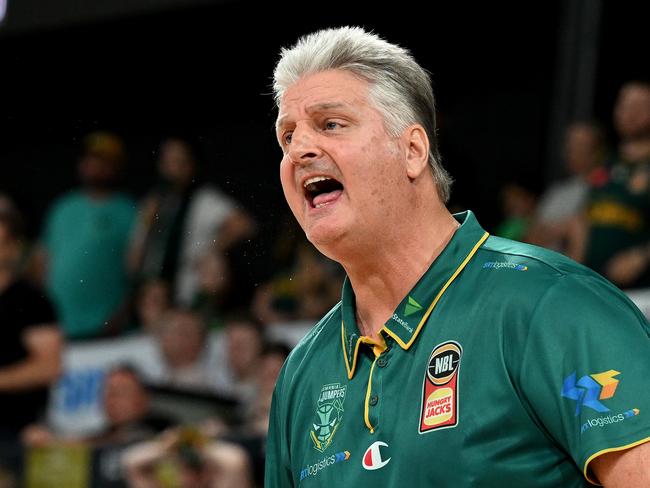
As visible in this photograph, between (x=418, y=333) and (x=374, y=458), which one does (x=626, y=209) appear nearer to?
(x=418, y=333)

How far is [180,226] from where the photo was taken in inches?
244

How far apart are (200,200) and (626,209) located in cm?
209

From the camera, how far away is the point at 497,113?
26.5ft

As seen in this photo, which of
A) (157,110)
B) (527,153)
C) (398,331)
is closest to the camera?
(398,331)

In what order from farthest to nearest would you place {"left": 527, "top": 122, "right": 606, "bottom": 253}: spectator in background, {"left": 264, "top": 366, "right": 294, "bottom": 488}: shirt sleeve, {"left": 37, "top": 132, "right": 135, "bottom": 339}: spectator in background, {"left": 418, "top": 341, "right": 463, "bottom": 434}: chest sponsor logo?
{"left": 37, "top": 132, "right": 135, "bottom": 339}: spectator in background → {"left": 527, "top": 122, "right": 606, "bottom": 253}: spectator in background → {"left": 264, "top": 366, "right": 294, "bottom": 488}: shirt sleeve → {"left": 418, "top": 341, "right": 463, "bottom": 434}: chest sponsor logo

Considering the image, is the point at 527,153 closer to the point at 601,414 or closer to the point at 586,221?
the point at 586,221

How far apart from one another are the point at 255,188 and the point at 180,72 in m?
6.95

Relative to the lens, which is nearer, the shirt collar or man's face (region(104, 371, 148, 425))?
the shirt collar

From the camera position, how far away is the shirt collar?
2.21m

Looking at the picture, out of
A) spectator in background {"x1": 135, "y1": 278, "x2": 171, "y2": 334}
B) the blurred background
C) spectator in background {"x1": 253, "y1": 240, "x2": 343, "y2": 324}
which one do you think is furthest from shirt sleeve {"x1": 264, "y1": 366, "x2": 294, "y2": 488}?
spectator in background {"x1": 135, "y1": 278, "x2": 171, "y2": 334}

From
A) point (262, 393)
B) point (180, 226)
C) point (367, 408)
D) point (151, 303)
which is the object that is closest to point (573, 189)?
point (262, 393)

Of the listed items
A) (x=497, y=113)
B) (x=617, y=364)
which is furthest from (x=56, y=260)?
(x=617, y=364)

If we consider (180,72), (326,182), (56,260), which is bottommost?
(56,260)

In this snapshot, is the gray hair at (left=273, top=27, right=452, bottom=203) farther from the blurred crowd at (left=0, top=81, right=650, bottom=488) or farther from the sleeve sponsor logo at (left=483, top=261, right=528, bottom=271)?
the blurred crowd at (left=0, top=81, right=650, bottom=488)
